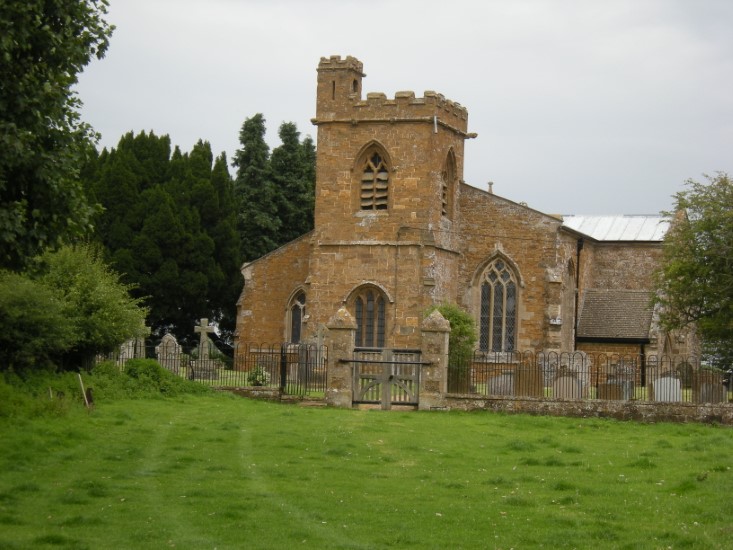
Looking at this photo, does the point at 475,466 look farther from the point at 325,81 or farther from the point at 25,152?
the point at 325,81

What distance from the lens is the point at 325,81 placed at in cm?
4025

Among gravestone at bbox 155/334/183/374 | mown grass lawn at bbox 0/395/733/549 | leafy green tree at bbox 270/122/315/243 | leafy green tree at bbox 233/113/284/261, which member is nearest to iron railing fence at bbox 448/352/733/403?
mown grass lawn at bbox 0/395/733/549

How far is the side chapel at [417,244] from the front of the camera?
39219 mm

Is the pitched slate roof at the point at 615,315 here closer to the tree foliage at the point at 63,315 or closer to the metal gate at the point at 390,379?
the metal gate at the point at 390,379

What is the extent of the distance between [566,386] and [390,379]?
418 cm

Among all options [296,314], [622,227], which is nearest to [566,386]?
[296,314]

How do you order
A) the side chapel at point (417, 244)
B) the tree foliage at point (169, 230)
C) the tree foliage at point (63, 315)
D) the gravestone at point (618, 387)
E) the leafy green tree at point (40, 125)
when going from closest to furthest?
the leafy green tree at point (40, 125)
the tree foliage at point (63, 315)
the gravestone at point (618, 387)
the side chapel at point (417, 244)
the tree foliage at point (169, 230)

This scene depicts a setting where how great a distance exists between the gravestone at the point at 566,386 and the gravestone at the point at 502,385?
1010mm

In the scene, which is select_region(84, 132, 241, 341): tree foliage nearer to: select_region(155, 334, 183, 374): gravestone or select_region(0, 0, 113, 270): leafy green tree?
select_region(155, 334, 183, 374): gravestone

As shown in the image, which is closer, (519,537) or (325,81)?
(519,537)

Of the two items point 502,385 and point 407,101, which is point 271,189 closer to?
point 407,101

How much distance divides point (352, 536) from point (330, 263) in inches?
1061

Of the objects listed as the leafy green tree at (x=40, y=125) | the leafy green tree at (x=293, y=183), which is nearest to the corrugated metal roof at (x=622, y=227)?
the leafy green tree at (x=293, y=183)

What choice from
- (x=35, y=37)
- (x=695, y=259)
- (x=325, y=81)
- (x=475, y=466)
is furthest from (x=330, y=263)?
(x=35, y=37)
